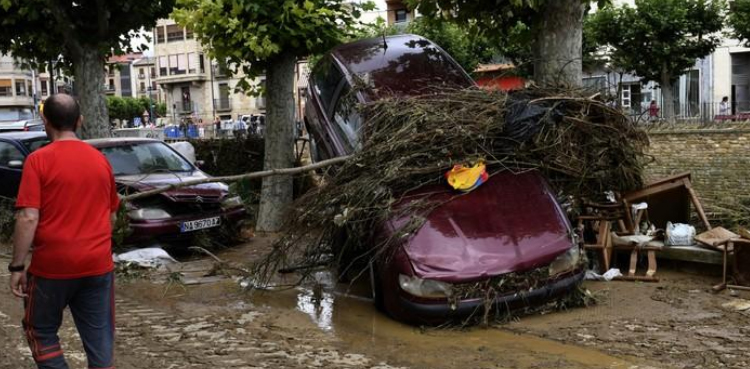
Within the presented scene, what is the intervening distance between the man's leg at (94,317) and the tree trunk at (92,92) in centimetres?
1014

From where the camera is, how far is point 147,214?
8.27 meters

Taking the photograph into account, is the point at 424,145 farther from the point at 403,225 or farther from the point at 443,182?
the point at 403,225

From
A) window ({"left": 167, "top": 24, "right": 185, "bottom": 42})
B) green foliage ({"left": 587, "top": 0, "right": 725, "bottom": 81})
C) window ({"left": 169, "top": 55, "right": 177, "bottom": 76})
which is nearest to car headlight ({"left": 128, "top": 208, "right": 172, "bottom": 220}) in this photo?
green foliage ({"left": 587, "top": 0, "right": 725, "bottom": 81})

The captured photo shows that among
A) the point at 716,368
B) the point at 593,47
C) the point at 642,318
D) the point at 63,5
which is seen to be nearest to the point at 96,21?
the point at 63,5

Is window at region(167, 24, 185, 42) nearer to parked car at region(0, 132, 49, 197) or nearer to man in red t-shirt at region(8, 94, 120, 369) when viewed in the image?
parked car at region(0, 132, 49, 197)

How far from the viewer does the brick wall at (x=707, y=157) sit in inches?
383

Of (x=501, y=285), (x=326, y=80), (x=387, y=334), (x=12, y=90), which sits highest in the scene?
(x=12, y=90)

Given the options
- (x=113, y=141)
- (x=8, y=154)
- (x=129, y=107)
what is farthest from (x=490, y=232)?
(x=129, y=107)

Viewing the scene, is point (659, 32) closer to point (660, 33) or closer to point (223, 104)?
point (660, 33)

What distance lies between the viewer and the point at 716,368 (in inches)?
173

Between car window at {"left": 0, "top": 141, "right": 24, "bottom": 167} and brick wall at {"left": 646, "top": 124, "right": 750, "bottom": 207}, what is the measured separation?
923cm

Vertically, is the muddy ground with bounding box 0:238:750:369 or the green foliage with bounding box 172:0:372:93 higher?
the green foliage with bounding box 172:0:372:93

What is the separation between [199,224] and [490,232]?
421 centimetres

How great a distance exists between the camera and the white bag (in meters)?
7.12
